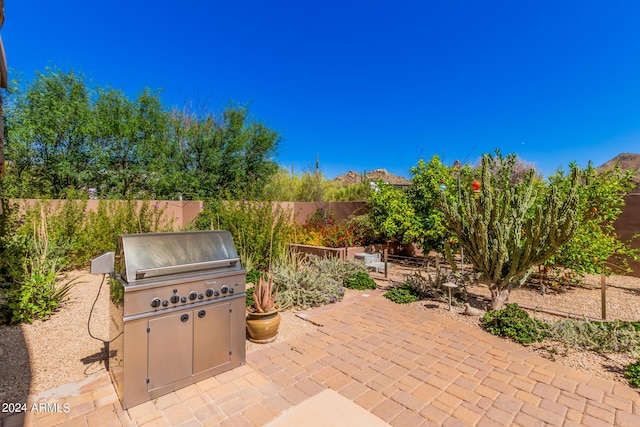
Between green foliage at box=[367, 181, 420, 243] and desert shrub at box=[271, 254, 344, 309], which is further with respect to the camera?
green foliage at box=[367, 181, 420, 243]

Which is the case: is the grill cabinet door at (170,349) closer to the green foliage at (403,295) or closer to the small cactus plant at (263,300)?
the small cactus plant at (263,300)

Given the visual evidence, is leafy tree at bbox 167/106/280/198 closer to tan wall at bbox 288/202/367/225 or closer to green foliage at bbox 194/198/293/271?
tan wall at bbox 288/202/367/225

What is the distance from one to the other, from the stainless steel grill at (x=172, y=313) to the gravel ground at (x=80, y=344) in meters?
0.70

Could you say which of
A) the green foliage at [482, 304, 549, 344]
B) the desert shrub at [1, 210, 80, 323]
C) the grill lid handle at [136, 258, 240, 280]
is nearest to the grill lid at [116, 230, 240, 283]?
the grill lid handle at [136, 258, 240, 280]

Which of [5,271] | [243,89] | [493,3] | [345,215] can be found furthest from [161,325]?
[243,89]

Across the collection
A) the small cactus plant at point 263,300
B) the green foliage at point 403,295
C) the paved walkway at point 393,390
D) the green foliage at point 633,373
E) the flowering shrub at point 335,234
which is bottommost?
the paved walkway at point 393,390

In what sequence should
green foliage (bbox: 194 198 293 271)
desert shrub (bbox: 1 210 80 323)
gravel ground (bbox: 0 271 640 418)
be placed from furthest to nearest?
green foliage (bbox: 194 198 293 271)
desert shrub (bbox: 1 210 80 323)
gravel ground (bbox: 0 271 640 418)

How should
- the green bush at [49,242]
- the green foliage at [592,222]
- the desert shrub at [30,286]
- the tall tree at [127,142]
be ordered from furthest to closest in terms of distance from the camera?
the tall tree at [127,142] < the green foliage at [592,222] < the green bush at [49,242] < the desert shrub at [30,286]

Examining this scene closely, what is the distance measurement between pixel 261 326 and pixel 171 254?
1566 mm

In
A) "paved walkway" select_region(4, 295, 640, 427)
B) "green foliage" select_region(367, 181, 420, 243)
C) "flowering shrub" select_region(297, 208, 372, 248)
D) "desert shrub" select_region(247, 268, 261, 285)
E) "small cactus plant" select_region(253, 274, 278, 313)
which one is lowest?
"paved walkway" select_region(4, 295, 640, 427)

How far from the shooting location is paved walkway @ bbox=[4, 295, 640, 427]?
2473 mm

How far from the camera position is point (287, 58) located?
47.6 feet

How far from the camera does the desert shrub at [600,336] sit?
11.6 feet

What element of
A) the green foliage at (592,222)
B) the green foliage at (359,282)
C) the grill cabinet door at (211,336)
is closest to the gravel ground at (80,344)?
the green foliage at (592,222)
